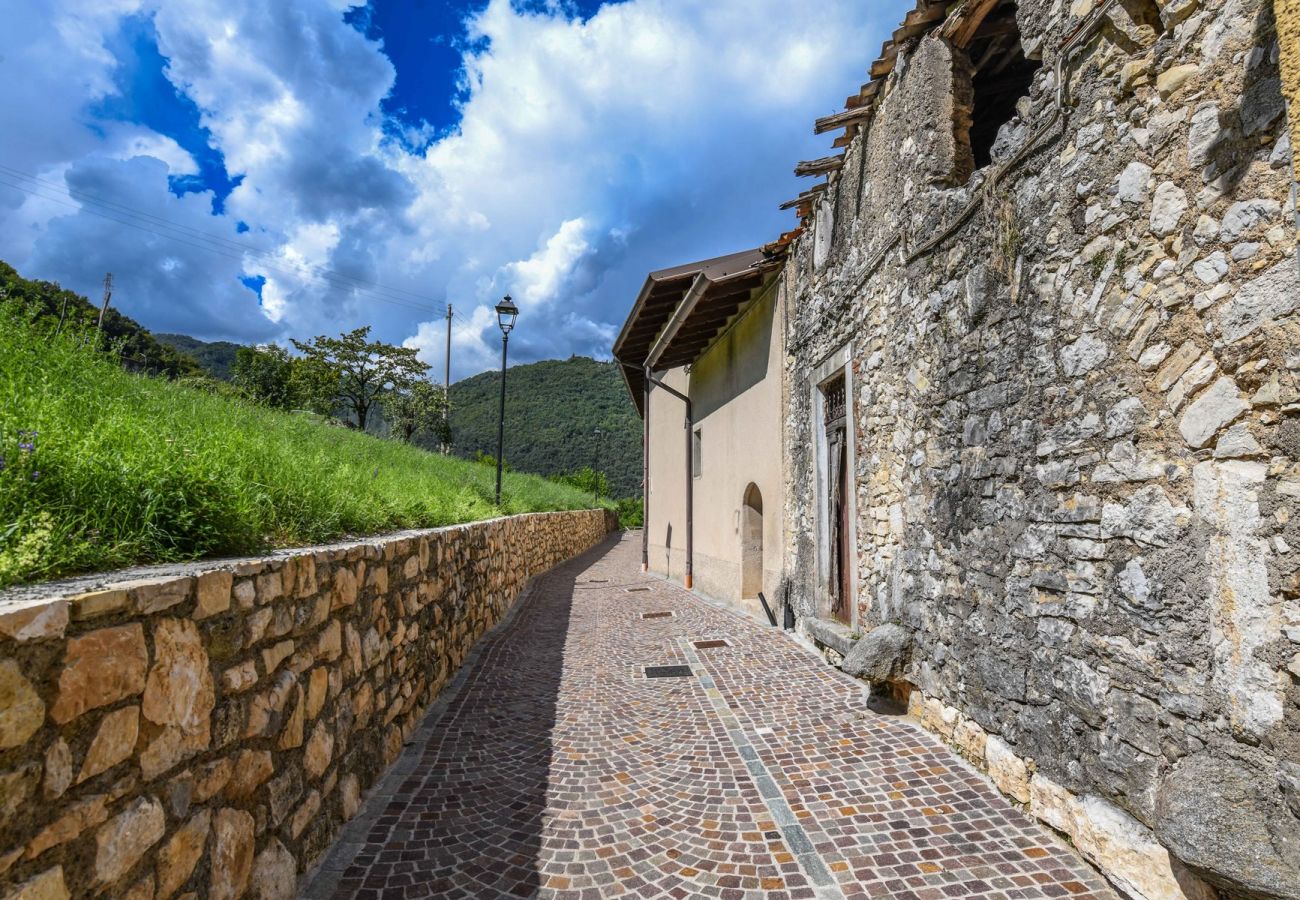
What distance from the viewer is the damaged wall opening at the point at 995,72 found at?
4.81m

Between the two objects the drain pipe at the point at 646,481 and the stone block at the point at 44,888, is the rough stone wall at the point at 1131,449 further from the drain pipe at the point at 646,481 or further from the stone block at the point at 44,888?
the drain pipe at the point at 646,481

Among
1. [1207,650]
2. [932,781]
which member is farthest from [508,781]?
[1207,650]

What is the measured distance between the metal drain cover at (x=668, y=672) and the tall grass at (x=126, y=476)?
109 inches

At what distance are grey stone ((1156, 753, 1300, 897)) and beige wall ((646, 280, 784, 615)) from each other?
219 inches

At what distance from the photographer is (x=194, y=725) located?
1.91 meters

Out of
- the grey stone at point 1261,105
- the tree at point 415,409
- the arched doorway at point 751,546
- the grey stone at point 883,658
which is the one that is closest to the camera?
the grey stone at point 1261,105

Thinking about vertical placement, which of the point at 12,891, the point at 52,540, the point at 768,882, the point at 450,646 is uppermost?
Result: the point at 52,540

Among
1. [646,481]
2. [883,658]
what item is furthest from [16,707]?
[646,481]

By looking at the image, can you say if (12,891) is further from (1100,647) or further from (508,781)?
(1100,647)

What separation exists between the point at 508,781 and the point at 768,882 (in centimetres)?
158

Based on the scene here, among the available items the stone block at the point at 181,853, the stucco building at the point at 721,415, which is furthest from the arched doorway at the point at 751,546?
the stone block at the point at 181,853

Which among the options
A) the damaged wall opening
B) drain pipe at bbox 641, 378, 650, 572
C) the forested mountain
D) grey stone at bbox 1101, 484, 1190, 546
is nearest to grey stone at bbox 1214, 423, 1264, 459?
grey stone at bbox 1101, 484, 1190, 546

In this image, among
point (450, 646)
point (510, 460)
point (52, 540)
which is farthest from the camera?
point (510, 460)

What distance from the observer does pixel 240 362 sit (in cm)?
2120
